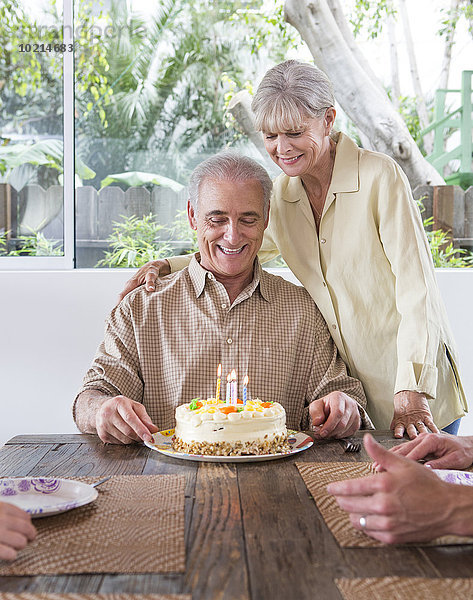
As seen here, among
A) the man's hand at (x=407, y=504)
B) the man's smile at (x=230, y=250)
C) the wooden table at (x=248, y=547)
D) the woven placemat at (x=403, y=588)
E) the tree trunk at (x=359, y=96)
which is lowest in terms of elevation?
the woven placemat at (x=403, y=588)

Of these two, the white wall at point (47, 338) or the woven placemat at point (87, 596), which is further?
the white wall at point (47, 338)

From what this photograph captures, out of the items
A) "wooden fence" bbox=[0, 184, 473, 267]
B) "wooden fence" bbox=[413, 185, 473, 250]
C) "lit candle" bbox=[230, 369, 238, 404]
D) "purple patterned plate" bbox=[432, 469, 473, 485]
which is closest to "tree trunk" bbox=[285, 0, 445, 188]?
"wooden fence" bbox=[413, 185, 473, 250]

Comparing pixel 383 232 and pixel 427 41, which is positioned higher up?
pixel 427 41

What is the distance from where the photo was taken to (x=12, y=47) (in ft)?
12.0

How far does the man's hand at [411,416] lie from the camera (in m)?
A: 1.94

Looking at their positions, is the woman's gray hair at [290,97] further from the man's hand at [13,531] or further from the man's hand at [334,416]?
the man's hand at [13,531]

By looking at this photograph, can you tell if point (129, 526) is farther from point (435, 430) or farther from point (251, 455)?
point (435, 430)

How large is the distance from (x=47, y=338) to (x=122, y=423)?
68.8 inches

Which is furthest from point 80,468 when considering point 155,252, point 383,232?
point 155,252

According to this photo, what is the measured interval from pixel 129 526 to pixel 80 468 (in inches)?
16.0

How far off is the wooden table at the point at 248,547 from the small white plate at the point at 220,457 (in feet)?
0.05

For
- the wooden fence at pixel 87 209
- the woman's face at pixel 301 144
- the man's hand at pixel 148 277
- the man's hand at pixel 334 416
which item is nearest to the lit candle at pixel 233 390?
the man's hand at pixel 334 416

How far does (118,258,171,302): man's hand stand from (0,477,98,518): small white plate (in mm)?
1019

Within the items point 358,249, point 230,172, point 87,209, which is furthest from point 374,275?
point 87,209
